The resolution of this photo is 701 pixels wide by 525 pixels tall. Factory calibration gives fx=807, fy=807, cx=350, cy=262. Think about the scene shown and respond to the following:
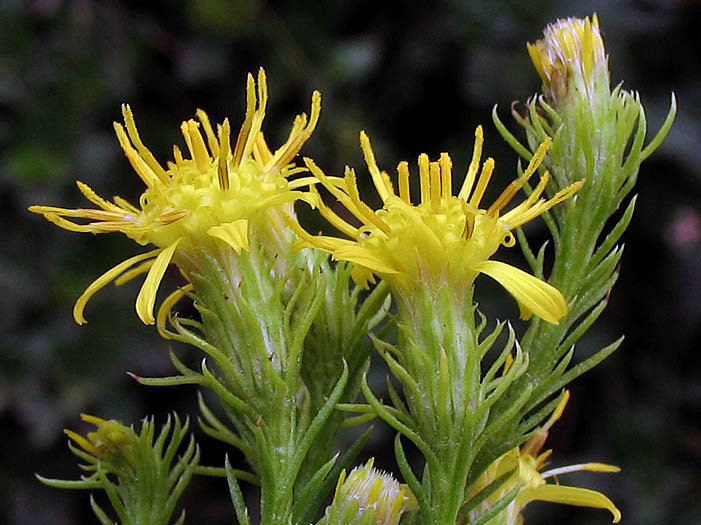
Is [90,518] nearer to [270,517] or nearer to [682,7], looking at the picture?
[270,517]

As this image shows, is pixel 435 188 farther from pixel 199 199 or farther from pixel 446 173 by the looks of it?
pixel 199 199

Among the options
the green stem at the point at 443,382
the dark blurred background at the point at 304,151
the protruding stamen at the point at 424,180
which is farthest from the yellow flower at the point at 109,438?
the dark blurred background at the point at 304,151

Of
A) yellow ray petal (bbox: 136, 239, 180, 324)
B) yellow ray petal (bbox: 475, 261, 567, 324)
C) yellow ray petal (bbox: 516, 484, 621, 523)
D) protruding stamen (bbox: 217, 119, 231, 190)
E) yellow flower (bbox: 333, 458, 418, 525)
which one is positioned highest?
protruding stamen (bbox: 217, 119, 231, 190)

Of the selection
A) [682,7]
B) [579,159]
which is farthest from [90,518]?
[682,7]

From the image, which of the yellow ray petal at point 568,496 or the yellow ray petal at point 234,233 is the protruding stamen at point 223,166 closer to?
the yellow ray petal at point 234,233

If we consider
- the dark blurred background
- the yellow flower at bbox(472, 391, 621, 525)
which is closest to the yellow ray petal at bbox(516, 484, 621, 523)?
the yellow flower at bbox(472, 391, 621, 525)

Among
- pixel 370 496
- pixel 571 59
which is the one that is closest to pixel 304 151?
pixel 571 59

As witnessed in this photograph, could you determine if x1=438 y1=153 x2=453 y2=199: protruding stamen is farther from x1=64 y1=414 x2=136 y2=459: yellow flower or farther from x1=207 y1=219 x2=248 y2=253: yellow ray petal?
x1=64 y1=414 x2=136 y2=459: yellow flower
